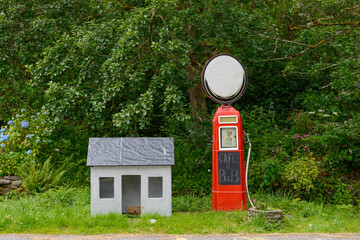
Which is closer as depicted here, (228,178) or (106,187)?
(106,187)

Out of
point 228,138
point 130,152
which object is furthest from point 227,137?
point 130,152

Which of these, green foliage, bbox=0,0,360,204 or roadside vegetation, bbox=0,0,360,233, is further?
green foliage, bbox=0,0,360,204

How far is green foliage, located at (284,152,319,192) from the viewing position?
7.93 m

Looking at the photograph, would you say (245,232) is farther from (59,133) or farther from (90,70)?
(59,133)

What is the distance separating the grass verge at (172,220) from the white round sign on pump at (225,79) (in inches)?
79.2

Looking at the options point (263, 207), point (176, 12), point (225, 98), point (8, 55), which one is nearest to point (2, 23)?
point (8, 55)

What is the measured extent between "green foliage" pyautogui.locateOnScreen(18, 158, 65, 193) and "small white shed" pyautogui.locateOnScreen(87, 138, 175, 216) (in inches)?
88.0

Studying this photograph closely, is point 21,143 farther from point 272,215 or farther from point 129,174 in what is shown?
point 272,215

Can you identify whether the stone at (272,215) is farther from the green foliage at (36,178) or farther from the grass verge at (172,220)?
the green foliage at (36,178)

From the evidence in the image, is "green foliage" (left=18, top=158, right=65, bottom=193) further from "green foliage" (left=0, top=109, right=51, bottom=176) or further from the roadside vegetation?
"green foliage" (left=0, top=109, right=51, bottom=176)

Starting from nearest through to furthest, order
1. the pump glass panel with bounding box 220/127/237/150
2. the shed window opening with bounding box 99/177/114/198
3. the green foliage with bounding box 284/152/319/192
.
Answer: the shed window opening with bounding box 99/177/114/198
the pump glass panel with bounding box 220/127/237/150
the green foliage with bounding box 284/152/319/192

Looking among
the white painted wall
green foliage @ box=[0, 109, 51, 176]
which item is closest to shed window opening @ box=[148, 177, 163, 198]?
the white painted wall

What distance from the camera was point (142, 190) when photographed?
6598 mm

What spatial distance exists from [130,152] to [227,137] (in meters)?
1.70
